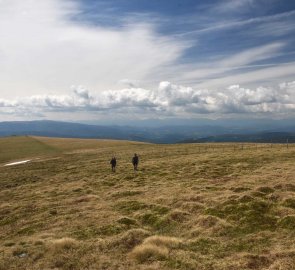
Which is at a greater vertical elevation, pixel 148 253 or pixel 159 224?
pixel 148 253

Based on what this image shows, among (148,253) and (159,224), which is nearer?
(148,253)

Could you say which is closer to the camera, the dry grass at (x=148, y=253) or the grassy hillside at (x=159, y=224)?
the grassy hillside at (x=159, y=224)

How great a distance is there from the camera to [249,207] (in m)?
25.1

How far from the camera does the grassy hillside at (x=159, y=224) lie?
17.5 meters

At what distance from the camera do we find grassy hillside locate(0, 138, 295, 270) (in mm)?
17516

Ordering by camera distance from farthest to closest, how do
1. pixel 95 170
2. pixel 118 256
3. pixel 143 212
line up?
pixel 95 170 < pixel 143 212 < pixel 118 256

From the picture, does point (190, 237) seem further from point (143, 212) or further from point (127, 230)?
point (143, 212)

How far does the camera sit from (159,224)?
24.1 m

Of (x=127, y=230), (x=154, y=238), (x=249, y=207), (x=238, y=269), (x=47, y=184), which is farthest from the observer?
(x=47, y=184)

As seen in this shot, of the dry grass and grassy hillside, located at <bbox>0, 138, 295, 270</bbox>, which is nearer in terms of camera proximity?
grassy hillside, located at <bbox>0, 138, 295, 270</bbox>

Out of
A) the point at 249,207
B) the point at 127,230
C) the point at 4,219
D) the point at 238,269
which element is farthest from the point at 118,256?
the point at 4,219

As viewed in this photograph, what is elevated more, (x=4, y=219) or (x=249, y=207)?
(x=249, y=207)

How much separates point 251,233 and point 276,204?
599cm

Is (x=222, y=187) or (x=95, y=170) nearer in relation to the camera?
(x=222, y=187)
